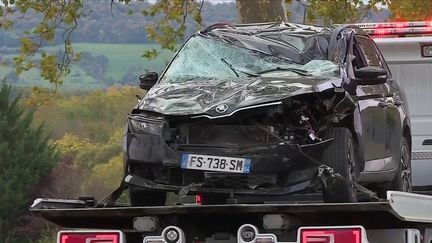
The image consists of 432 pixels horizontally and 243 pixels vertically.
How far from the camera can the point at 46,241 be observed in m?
30.5

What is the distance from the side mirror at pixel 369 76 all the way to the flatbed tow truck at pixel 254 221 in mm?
1166

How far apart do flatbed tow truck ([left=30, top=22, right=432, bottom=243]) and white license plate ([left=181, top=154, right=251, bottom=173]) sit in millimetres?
258

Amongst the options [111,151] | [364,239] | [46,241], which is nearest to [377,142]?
[364,239]

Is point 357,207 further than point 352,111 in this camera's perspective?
No

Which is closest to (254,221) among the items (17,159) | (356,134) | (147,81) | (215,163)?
(215,163)

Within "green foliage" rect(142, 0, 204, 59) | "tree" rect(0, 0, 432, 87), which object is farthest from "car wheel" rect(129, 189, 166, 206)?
"green foliage" rect(142, 0, 204, 59)

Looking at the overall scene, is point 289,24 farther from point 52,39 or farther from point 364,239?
point 52,39

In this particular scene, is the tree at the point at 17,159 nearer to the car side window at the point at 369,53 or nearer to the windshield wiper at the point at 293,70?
the car side window at the point at 369,53

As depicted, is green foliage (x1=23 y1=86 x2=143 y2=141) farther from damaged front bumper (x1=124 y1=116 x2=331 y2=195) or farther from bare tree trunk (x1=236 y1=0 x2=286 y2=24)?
damaged front bumper (x1=124 y1=116 x2=331 y2=195)

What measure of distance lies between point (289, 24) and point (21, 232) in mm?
21037

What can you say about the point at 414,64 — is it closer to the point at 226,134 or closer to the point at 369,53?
the point at 369,53

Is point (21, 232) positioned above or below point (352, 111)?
below

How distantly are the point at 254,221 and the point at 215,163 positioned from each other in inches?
20.5

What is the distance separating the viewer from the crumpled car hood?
9.20 m
